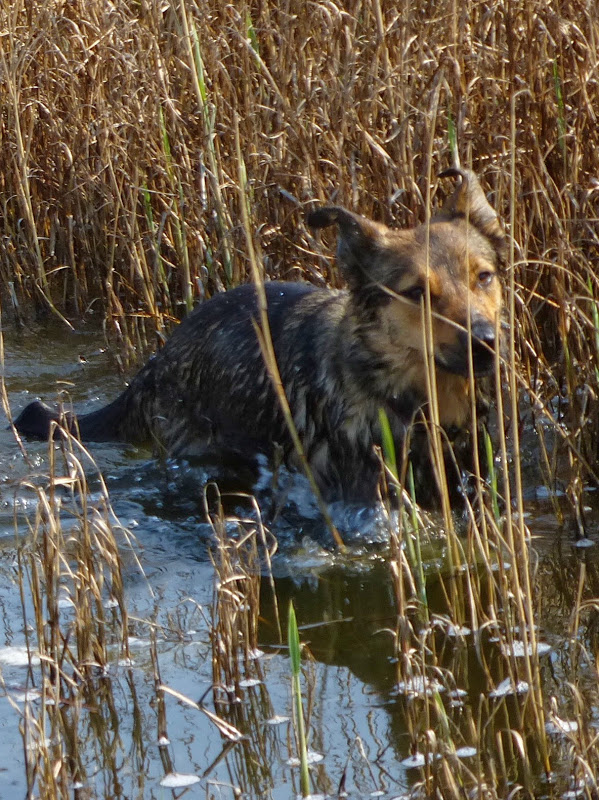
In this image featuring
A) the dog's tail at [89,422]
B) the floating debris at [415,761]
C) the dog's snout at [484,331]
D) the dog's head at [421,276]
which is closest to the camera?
the floating debris at [415,761]

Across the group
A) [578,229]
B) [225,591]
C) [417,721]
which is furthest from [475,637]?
[578,229]

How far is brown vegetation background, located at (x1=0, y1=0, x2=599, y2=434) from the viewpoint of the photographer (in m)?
5.13

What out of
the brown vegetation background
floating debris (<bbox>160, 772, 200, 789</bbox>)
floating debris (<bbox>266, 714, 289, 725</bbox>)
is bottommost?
floating debris (<bbox>160, 772, 200, 789</bbox>)

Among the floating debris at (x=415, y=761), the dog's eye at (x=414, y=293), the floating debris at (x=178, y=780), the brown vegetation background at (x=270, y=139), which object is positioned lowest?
the floating debris at (x=415, y=761)

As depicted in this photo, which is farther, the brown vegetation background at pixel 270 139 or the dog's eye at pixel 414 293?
the brown vegetation background at pixel 270 139

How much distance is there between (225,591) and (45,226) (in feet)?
16.0

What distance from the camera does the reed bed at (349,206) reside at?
10.5 ft

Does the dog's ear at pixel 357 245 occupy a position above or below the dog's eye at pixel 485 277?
above

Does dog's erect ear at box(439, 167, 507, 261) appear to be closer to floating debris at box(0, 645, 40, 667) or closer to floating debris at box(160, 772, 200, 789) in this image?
floating debris at box(0, 645, 40, 667)

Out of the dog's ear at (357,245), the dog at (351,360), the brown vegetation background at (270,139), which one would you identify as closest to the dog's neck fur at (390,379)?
the dog at (351,360)

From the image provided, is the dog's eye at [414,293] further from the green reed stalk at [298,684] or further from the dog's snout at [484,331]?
the green reed stalk at [298,684]

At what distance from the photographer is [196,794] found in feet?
9.59

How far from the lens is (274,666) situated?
11.8ft

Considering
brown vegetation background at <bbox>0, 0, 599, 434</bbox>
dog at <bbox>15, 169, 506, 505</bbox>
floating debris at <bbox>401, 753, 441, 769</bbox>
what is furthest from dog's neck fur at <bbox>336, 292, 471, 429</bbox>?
floating debris at <bbox>401, 753, 441, 769</bbox>
